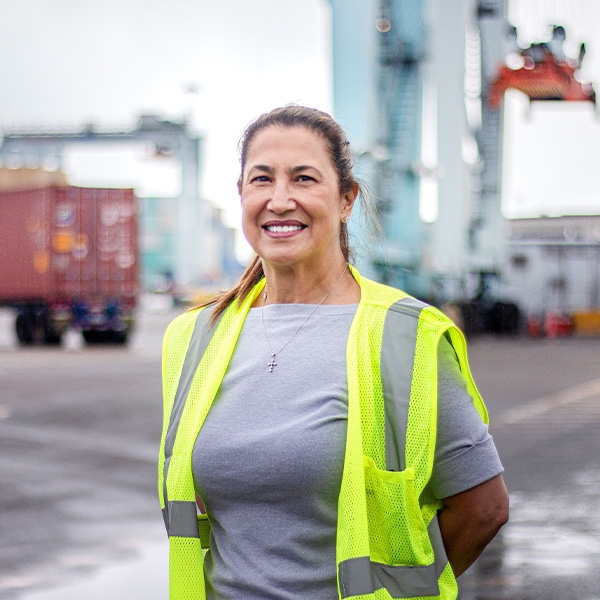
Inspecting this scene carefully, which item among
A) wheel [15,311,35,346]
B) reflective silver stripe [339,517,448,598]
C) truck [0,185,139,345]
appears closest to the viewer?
reflective silver stripe [339,517,448,598]

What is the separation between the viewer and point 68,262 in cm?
2184

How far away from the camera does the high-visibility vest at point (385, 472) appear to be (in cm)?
164

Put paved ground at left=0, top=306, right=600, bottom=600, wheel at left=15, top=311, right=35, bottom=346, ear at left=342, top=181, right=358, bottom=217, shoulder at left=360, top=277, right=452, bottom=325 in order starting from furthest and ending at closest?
wheel at left=15, top=311, right=35, bottom=346 → paved ground at left=0, top=306, right=600, bottom=600 → ear at left=342, top=181, right=358, bottom=217 → shoulder at left=360, top=277, right=452, bottom=325

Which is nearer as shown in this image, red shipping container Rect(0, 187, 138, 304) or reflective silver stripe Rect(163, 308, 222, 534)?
reflective silver stripe Rect(163, 308, 222, 534)

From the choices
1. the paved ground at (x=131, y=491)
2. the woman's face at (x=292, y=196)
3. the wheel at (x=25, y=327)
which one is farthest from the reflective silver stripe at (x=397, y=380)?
the wheel at (x=25, y=327)

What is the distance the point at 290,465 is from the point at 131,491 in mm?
4952

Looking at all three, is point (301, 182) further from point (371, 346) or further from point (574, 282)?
point (574, 282)

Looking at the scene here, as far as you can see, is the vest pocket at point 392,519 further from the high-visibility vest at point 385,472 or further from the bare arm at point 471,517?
the bare arm at point 471,517

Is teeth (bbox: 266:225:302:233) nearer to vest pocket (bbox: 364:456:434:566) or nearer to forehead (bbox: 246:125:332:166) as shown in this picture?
forehead (bbox: 246:125:332:166)

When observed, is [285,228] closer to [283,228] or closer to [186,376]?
[283,228]

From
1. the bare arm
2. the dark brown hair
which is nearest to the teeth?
the dark brown hair

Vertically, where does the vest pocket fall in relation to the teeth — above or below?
below

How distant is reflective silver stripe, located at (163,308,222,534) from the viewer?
1.89 metres

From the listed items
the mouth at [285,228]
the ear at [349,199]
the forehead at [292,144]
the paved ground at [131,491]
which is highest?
the forehead at [292,144]
